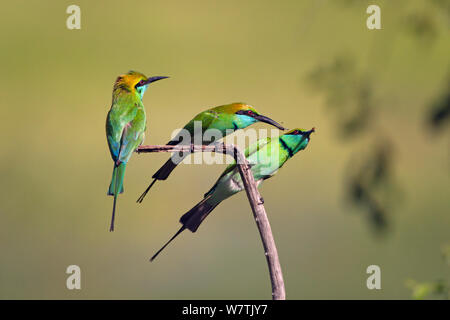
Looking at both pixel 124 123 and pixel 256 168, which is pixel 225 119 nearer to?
pixel 256 168

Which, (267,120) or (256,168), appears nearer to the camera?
(267,120)

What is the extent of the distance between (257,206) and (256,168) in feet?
1.60

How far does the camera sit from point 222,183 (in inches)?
83.4

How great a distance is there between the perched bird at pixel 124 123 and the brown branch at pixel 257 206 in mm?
49

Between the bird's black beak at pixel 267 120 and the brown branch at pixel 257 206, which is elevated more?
the bird's black beak at pixel 267 120

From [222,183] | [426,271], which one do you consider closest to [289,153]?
[222,183]

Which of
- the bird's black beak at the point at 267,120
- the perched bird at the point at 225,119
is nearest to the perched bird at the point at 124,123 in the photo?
the perched bird at the point at 225,119

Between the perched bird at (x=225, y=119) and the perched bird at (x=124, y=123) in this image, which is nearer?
the perched bird at (x=124, y=123)

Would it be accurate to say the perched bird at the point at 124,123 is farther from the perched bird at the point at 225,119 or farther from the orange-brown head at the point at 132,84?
the perched bird at the point at 225,119

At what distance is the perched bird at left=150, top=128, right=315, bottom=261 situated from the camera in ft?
6.91

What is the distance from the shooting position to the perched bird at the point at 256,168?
82.9 inches

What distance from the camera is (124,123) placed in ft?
6.57

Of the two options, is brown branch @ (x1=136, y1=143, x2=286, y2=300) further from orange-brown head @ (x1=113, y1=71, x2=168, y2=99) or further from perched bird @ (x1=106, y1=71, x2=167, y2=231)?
orange-brown head @ (x1=113, y1=71, x2=168, y2=99)

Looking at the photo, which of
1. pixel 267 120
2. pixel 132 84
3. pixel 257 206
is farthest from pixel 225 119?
pixel 257 206
